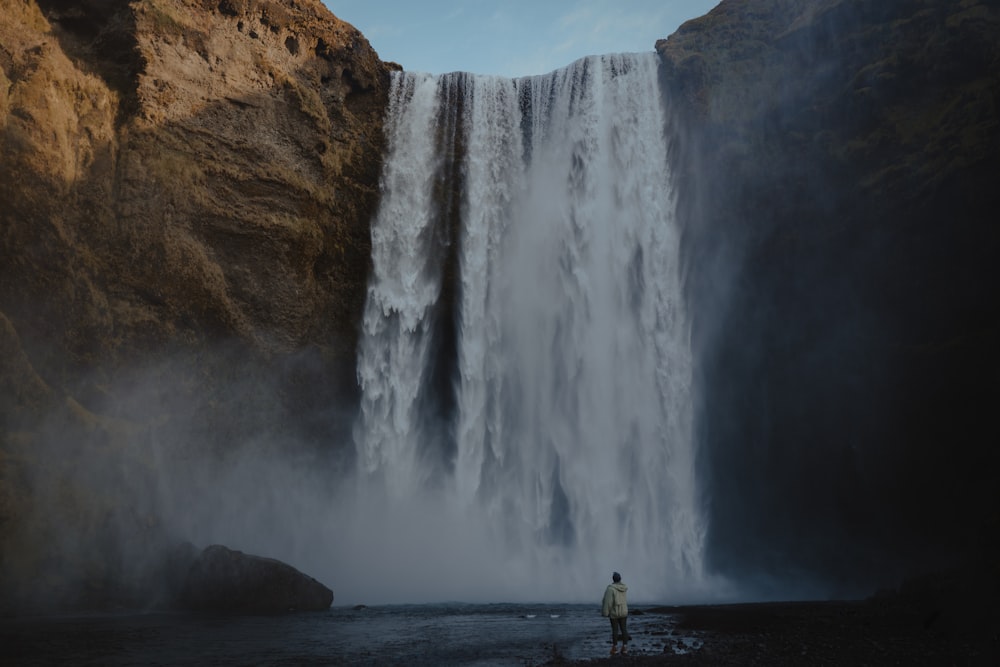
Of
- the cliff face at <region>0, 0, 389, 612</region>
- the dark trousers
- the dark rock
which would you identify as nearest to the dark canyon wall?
the cliff face at <region>0, 0, 389, 612</region>

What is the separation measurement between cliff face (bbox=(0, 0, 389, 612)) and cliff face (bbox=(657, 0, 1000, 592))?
13.0 metres

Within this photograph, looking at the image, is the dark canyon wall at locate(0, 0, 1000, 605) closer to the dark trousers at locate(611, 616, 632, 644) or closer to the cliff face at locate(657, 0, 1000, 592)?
the cliff face at locate(657, 0, 1000, 592)

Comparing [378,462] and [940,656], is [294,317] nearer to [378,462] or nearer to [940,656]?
[378,462]

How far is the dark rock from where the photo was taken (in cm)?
1906

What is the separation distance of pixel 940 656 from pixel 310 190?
882 inches

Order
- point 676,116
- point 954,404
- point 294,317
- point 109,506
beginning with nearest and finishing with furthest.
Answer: point 109,506, point 954,404, point 294,317, point 676,116

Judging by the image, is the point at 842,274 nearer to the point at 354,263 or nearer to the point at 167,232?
the point at 354,263

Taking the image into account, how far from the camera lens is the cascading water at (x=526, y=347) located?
83.7 ft

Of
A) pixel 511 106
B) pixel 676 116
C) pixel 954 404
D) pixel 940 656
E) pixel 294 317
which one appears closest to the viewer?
pixel 940 656

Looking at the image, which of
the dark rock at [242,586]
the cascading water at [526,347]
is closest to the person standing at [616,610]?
the dark rock at [242,586]

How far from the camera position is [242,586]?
1917cm

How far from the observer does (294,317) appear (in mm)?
26500

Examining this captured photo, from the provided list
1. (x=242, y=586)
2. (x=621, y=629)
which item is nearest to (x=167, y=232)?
(x=242, y=586)

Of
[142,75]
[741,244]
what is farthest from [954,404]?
[142,75]
